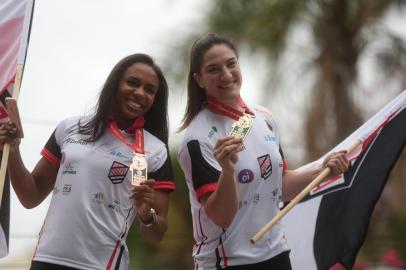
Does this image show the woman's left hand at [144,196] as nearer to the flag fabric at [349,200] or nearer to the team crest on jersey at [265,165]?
the team crest on jersey at [265,165]

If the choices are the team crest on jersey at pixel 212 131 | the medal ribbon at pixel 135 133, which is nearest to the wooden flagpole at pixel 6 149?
the medal ribbon at pixel 135 133

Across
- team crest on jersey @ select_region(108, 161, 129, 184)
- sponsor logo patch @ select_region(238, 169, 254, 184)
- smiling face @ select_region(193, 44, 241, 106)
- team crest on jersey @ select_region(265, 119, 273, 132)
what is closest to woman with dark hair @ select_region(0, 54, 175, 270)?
team crest on jersey @ select_region(108, 161, 129, 184)

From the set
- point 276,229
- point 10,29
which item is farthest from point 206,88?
point 10,29

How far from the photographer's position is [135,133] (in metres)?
4.56

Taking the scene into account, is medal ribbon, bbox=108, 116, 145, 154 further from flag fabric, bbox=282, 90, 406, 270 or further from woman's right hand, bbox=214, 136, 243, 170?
flag fabric, bbox=282, 90, 406, 270

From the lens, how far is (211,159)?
4383mm

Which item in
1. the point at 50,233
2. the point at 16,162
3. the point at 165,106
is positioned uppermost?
the point at 165,106

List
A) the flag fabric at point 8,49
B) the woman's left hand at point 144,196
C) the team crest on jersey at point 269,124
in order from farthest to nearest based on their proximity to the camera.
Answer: the flag fabric at point 8,49 → the team crest on jersey at point 269,124 → the woman's left hand at point 144,196

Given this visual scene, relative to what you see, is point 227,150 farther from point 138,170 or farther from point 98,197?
point 98,197

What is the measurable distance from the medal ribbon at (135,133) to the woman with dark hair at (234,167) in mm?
194

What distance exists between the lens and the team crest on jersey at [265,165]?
14.4ft

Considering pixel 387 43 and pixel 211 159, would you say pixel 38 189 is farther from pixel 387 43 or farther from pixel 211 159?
pixel 387 43

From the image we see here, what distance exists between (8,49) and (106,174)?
98cm

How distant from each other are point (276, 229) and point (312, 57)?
9367 mm
